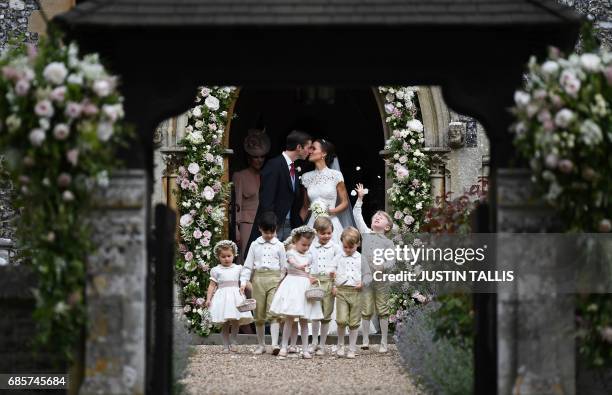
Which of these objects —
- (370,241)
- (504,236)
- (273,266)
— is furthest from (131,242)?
(370,241)

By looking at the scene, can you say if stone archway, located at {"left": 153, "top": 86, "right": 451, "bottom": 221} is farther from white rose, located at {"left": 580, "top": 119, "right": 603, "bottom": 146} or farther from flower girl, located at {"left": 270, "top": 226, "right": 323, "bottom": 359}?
white rose, located at {"left": 580, "top": 119, "right": 603, "bottom": 146}

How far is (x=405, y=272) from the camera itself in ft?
44.6

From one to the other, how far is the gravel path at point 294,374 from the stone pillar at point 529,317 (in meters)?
2.43

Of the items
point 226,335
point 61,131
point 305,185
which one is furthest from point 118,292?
point 305,185

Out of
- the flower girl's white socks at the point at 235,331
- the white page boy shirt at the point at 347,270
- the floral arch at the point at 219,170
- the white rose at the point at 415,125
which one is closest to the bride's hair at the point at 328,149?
the floral arch at the point at 219,170

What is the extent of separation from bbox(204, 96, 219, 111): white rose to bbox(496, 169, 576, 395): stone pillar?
7.17 meters

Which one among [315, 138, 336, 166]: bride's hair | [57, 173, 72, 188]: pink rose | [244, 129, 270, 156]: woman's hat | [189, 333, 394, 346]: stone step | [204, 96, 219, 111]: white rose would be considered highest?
[204, 96, 219, 111]: white rose

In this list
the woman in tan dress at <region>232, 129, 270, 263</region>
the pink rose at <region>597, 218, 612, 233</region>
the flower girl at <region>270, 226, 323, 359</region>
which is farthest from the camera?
the woman in tan dress at <region>232, 129, 270, 263</region>

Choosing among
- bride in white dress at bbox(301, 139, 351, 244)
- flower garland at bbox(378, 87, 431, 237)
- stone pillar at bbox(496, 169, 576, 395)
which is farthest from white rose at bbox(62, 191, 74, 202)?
flower garland at bbox(378, 87, 431, 237)

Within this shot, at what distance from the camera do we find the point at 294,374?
434 inches

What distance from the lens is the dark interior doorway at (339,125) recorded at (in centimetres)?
1677

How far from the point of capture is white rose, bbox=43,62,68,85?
6957mm

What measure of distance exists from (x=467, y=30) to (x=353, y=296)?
5388mm

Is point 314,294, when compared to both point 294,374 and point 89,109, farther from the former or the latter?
point 89,109
